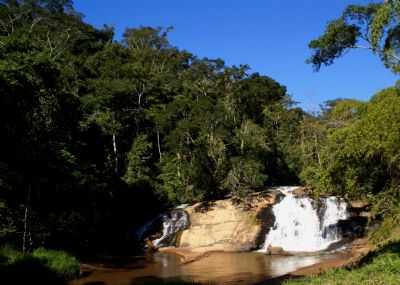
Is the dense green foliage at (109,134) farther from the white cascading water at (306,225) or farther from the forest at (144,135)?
the white cascading water at (306,225)

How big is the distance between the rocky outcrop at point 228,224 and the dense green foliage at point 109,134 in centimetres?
137

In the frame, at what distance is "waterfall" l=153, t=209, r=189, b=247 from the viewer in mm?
28219

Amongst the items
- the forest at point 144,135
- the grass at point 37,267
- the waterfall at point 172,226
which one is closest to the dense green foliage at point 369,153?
the forest at point 144,135

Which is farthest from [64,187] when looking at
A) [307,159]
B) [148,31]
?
[148,31]

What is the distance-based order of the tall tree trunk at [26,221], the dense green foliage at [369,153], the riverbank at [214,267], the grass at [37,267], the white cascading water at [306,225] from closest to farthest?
the dense green foliage at [369,153], the grass at [37,267], the riverbank at [214,267], the tall tree trunk at [26,221], the white cascading water at [306,225]

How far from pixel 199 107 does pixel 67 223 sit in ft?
55.5

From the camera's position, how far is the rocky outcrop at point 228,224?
86.0 ft

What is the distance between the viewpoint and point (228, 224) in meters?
27.7

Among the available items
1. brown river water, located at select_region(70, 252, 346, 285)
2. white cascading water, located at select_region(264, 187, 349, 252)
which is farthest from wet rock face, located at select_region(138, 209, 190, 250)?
white cascading water, located at select_region(264, 187, 349, 252)

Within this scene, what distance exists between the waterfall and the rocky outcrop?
446mm

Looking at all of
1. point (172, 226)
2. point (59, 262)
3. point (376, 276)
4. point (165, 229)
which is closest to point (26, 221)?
point (59, 262)

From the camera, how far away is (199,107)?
36.0m

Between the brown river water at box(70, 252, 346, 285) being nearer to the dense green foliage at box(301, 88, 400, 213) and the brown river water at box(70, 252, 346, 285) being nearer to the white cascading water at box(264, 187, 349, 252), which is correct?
the white cascading water at box(264, 187, 349, 252)

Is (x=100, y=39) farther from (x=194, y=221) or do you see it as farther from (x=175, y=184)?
(x=194, y=221)
